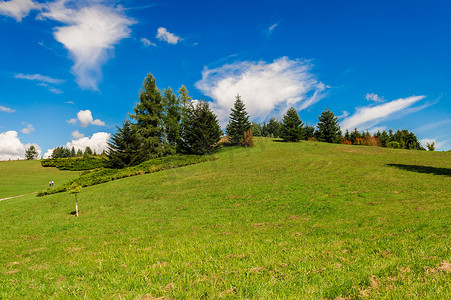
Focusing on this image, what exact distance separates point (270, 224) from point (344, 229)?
145 inches

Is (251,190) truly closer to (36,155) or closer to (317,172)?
(317,172)

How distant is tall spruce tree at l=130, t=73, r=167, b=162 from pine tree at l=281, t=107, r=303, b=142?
37.2 m

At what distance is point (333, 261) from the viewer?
6.14 metres

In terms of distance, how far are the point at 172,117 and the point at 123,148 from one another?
67.1ft

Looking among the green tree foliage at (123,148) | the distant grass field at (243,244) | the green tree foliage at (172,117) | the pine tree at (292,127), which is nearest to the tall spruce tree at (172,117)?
the green tree foliage at (172,117)

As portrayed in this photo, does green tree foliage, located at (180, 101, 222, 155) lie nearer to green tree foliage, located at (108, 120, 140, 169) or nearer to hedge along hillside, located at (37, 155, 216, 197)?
hedge along hillside, located at (37, 155, 216, 197)

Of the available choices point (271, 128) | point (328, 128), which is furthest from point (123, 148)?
point (271, 128)

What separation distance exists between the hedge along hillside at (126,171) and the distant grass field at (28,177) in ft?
33.9

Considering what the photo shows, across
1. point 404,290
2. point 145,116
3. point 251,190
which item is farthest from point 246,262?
point 145,116

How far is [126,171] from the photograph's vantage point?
37062mm

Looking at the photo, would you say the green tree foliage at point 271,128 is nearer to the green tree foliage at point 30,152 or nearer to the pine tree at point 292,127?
the pine tree at point 292,127

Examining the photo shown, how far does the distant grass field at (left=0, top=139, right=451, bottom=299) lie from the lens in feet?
16.1

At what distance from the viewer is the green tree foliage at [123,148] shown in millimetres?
43812

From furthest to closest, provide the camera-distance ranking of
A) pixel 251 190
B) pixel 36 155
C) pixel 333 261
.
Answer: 1. pixel 36 155
2. pixel 251 190
3. pixel 333 261
